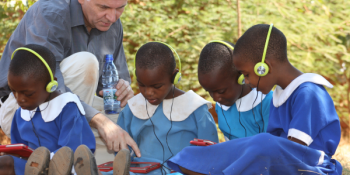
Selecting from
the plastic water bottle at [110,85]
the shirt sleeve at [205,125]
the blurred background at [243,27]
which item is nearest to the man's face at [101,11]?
the plastic water bottle at [110,85]

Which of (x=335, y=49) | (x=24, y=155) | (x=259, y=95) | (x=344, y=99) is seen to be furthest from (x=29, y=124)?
(x=344, y=99)

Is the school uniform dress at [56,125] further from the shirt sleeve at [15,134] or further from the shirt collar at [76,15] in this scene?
the shirt collar at [76,15]

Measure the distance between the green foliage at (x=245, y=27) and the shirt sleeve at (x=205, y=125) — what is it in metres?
3.53

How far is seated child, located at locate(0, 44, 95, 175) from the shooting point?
2.39 metres

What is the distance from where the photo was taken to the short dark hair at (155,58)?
2730 mm

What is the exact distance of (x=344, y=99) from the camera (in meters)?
6.54

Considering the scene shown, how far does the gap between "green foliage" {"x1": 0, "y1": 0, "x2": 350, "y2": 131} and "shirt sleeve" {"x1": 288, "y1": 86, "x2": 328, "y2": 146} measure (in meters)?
4.14

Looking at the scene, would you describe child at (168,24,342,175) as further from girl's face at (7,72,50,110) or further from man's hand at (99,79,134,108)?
man's hand at (99,79,134,108)

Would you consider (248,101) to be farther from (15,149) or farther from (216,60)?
(15,149)

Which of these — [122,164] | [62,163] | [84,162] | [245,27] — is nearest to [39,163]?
[62,163]

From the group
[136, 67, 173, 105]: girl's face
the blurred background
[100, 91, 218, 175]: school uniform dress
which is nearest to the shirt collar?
[136, 67, 173, 105]: girl's face

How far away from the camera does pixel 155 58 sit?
275cm

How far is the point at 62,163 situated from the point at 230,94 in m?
1.36

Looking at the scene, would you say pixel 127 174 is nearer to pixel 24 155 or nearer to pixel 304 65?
pixel 24 155
